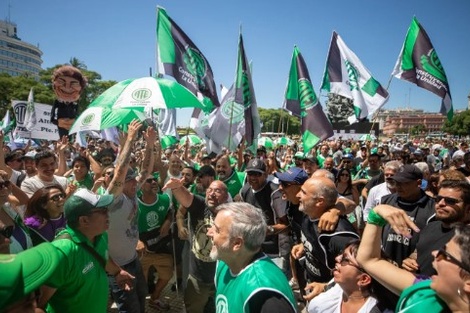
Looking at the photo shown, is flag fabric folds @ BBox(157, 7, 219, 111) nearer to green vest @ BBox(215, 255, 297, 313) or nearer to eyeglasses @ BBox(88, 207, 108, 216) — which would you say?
eyeglasses @ BBox(88, 207, 108, 216)

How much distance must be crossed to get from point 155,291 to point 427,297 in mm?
4127

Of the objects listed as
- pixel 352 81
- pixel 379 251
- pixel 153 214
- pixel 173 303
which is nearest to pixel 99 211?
pixel 379 251

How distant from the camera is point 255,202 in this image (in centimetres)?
495

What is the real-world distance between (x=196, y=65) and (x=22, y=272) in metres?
5.58

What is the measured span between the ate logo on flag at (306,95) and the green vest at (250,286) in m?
5.55

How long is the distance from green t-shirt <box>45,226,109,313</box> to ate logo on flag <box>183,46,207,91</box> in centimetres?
452

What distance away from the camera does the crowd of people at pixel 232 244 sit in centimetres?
149

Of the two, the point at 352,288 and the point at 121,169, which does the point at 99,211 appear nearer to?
the point at 121,169

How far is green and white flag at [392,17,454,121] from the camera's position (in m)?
7.54

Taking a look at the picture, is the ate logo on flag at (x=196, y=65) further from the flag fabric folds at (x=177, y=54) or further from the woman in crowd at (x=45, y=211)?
the woman in crowd at (x=45, y=211)

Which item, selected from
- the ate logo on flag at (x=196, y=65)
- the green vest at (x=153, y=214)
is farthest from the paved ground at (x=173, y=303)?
the ate logo on flag at (x=196, y=65)

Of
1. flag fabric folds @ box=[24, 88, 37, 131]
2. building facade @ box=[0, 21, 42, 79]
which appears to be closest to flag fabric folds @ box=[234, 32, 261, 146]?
flag fabric folds @ box=[24, 88, 37, 131]

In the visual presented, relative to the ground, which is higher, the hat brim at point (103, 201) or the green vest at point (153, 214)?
the hat brim at point (103, 201)

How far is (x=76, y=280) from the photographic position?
2.13m
